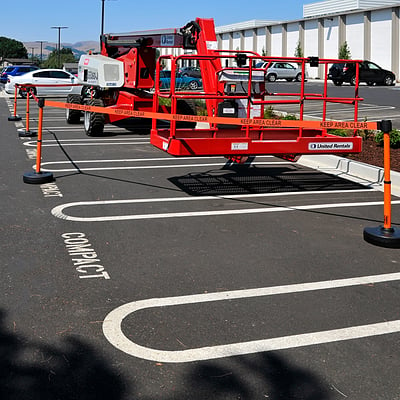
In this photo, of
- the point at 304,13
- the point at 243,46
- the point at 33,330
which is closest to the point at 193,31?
the point at 33,330

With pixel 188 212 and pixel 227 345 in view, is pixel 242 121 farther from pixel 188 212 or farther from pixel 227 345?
pixel 227 345

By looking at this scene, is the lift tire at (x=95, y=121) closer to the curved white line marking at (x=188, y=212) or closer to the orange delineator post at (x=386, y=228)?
the curved white line marking at (x=188, y=212)

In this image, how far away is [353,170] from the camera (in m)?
10.3

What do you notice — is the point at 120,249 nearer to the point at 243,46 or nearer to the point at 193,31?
the point at 193,31

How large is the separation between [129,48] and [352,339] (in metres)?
13.1

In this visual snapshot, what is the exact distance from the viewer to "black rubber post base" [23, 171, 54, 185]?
908 cm

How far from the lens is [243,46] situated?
7681 cm

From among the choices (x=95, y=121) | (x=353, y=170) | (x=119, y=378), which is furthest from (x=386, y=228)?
(x=95, y=121)

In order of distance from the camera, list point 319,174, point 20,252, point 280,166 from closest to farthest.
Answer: point 20,252 → point 319,174 → point 280,166

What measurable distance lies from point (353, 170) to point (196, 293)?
632cm

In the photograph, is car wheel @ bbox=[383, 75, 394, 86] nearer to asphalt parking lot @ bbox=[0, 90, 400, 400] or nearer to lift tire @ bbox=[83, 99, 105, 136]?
lift tire @ bbox=[83, 99, 105, 136]

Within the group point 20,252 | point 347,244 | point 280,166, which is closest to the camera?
point 20,252

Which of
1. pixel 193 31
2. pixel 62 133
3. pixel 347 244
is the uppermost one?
pixel 193 31

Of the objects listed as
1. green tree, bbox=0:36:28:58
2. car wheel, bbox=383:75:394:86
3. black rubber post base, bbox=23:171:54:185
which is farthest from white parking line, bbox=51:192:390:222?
green tree, bbox=0:36:28:58
